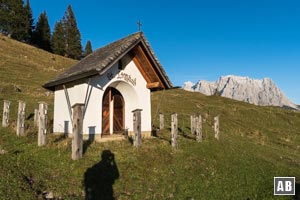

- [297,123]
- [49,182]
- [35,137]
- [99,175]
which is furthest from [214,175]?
[297,123]

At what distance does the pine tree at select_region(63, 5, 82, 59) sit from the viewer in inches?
2948

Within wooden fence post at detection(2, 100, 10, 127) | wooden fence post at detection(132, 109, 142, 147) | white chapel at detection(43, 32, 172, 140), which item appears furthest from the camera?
wooden fence post at detection(2, 100, 10, 127)

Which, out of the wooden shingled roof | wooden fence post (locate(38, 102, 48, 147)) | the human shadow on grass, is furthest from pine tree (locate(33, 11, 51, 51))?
the human shadow on grass

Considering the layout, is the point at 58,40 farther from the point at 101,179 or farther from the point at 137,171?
the point at 101,179

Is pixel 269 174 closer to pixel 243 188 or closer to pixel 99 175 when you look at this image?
pixel 243 188

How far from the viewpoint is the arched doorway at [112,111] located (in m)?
17.9

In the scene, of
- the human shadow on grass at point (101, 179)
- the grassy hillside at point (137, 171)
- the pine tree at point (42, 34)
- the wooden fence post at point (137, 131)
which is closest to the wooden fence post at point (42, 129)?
the grassy hillside at point (137, 171)

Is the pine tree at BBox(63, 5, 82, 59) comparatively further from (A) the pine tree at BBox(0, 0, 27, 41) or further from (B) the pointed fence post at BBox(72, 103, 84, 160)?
(B) the pointed fence post at BBox(72, 103, 84, 160)

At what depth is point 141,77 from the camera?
18156 mm

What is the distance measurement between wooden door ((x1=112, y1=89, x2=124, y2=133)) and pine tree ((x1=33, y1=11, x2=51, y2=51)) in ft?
208

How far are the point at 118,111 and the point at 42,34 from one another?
64157 millimetres

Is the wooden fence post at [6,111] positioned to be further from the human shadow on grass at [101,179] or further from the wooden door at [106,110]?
the human shadow on grass at [101,179]

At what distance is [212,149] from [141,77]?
251 inches

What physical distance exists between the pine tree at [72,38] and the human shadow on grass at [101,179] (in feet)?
221
